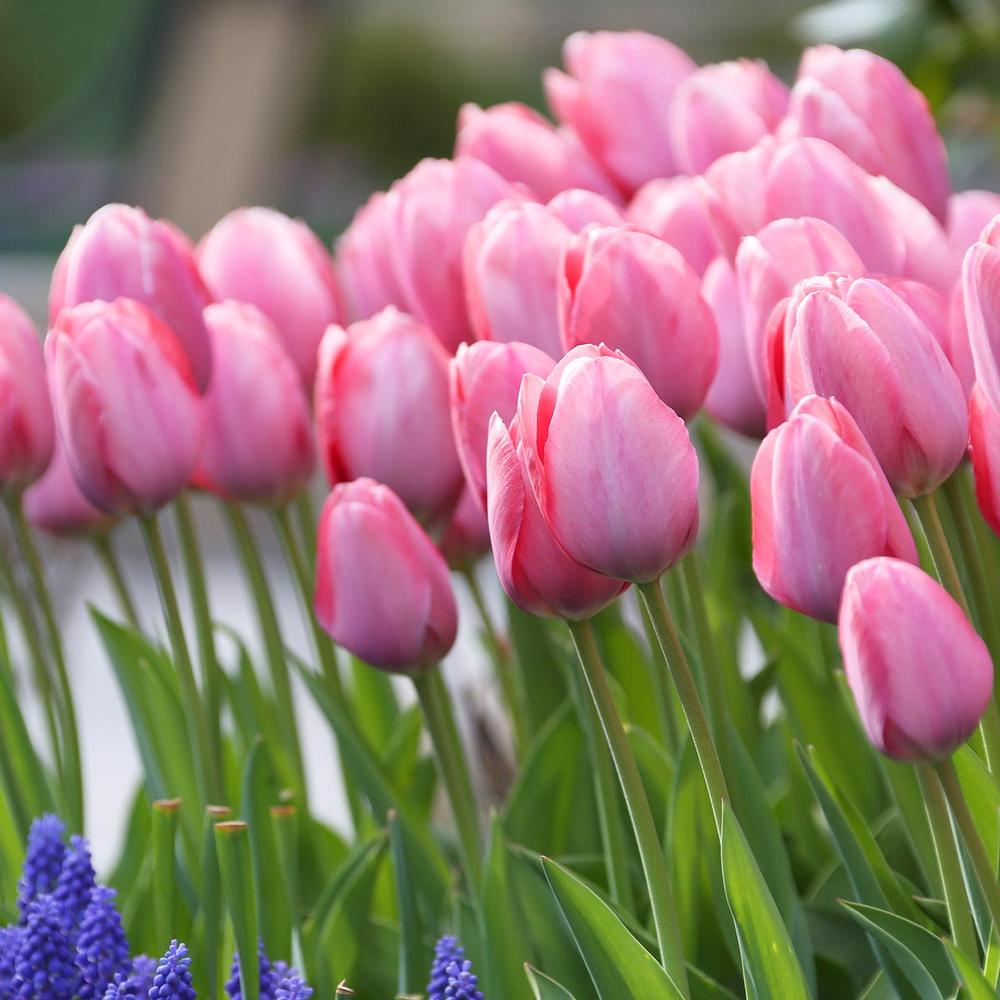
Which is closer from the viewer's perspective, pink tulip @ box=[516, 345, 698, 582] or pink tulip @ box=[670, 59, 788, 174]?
pink tulip @ box=[516, 345, 698, 582]

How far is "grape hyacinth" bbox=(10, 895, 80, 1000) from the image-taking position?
396 millimetres

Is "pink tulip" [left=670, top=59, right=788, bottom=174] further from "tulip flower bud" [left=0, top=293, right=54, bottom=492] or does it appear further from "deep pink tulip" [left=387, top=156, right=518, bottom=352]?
"tulip flower bud" [left=0, top=293, right=54, bottom=492]

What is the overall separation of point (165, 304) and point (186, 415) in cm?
5

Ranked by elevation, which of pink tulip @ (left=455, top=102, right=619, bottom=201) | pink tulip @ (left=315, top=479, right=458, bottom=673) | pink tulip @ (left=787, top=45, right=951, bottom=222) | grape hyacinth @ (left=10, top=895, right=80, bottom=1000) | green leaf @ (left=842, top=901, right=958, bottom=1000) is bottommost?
green leaf @ (left=842, top=901, right=958, bottom=1000)

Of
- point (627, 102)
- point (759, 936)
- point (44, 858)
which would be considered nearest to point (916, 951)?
point (759, 936)

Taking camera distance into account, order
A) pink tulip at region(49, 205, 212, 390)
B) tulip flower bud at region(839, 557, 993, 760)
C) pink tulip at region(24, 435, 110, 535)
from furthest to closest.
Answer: pink tulip at region(24, 435, 110, 535) < pink tulip at region(49, 205, 212, 390) < tulip flower bud at region(839, 557, 993, 760)

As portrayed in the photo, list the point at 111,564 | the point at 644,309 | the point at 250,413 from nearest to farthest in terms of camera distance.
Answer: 1. the point at 644,309
2. the point at 250,413
3. the point at 111,564

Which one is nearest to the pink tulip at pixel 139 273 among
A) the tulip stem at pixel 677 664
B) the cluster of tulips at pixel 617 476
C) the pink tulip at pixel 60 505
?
the cluster of tulips at pixel 617 476

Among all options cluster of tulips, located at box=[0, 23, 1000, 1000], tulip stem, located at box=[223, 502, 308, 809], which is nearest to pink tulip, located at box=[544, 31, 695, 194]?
cluster of tulips, located at box=[0, 23, 1000, 1000]

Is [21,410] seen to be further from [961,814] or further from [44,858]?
[961,814]

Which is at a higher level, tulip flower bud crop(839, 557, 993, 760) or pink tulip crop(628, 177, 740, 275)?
pink tulip crop(628, 177, 740, 275)

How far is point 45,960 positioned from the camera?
40 centimetres

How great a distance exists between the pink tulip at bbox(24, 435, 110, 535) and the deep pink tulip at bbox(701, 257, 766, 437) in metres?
0.25

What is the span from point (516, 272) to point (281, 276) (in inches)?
6.0
